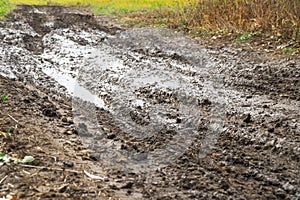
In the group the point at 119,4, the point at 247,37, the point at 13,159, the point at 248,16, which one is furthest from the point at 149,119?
the point at 119,4

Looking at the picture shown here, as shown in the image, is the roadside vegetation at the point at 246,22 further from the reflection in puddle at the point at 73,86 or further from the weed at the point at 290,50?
the reflection in puddle at the point at 73,86

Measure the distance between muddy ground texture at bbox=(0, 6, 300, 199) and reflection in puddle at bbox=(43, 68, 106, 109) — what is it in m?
0.02

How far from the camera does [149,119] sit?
4699mm

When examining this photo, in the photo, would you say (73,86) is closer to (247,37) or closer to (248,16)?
(247,37)

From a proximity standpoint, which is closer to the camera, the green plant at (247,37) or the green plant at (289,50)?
the green plant at (289,50)

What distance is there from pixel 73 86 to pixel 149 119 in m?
1.92

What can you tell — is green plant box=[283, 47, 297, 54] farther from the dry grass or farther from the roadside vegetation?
the dry grass

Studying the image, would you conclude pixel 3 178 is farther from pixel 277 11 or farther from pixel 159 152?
pixel 277 11

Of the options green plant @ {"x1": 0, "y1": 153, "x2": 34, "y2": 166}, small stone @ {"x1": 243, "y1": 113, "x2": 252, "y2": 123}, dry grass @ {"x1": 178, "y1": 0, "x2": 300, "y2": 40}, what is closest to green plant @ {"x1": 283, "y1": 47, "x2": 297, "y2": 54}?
dry grass @ {"x1": 178, "y1": 0, "x2": 300, "y2": 40}

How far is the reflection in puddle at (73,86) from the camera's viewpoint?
18.2ft

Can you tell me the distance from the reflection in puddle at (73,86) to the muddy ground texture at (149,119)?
16 millimetres

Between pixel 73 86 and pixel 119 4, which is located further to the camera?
pixel 119 4

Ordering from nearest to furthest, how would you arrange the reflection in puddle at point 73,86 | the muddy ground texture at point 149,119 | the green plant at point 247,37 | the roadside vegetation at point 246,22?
the muddy ground texture at point 149,119
the reflection in puddle at point 73,86
the roadside vegetation at point 246,22
the green plant at point 247,37

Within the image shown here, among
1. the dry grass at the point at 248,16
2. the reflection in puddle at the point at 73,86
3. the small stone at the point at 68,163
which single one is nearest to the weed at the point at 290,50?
the dry grass at the point at 248,16
